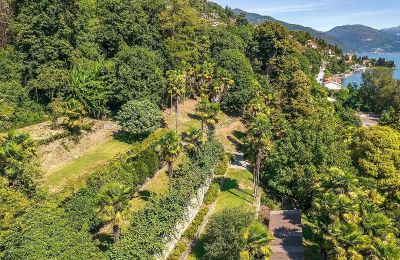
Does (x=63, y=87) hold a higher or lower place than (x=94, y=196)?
higher

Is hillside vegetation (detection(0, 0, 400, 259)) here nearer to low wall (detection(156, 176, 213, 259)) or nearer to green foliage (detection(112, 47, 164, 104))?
green foliage (detection(112, 47, 164, 104))

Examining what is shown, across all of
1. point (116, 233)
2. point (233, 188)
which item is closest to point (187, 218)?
point (116, 233)

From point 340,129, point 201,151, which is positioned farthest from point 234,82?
point 201,151

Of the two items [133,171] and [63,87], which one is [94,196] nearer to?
[133,171]

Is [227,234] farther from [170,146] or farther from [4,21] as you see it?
[4,21]

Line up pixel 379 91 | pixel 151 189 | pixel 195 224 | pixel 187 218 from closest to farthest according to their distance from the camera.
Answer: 1. pixel 187 218
2. pixel 195 224
3. pixel 151 189
4. pixel 379 91

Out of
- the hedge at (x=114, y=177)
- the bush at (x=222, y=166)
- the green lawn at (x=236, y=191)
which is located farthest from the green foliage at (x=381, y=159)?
the hedge at (x=114, y=177)
